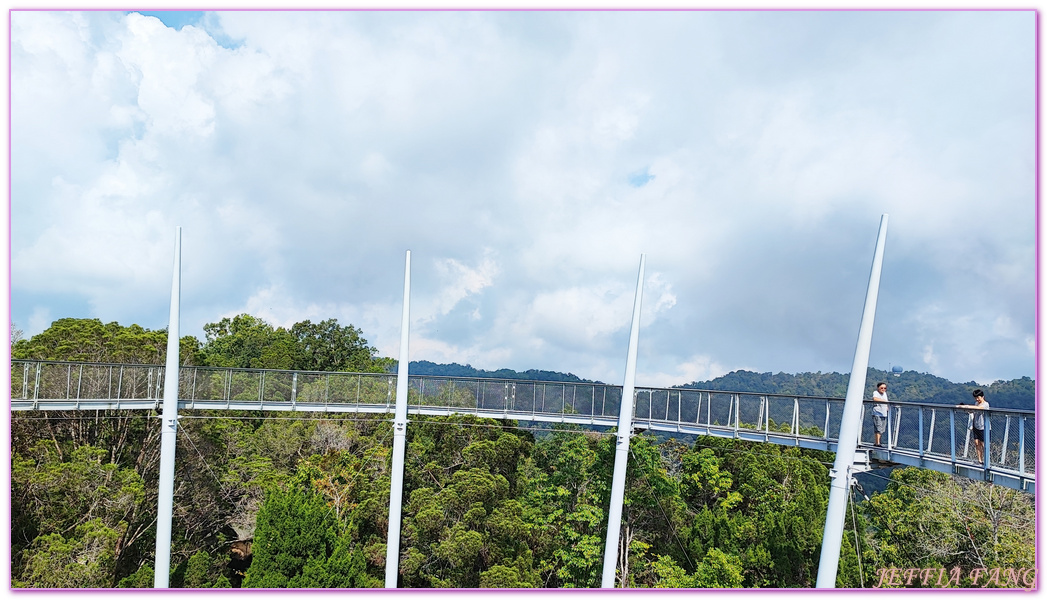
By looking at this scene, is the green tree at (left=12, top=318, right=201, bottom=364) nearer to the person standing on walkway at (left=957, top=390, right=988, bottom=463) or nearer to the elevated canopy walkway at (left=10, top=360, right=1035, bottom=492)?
the elevated canopy walkway at (left=10, top=360, right=1035, bottom=492)

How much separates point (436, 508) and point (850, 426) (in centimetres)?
2244

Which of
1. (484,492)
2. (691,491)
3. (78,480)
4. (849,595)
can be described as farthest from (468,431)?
(849,595)

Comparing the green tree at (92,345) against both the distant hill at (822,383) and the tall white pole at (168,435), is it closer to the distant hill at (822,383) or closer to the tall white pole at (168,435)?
the tall white pole at (168,435)

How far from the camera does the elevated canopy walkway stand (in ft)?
47.2

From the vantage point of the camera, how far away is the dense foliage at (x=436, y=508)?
2681 cm

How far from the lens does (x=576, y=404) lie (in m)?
22.8

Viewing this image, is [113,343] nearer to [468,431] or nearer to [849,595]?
[468,431]

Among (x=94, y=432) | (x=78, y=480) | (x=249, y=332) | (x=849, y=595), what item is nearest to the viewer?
(x=849, y=595)

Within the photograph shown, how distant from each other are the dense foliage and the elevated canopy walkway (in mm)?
3346

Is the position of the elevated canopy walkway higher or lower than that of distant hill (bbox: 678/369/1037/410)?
higher

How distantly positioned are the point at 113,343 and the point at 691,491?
29127 millimetres

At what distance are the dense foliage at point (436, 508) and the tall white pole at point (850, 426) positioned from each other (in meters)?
15.3

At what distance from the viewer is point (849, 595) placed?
13.0 m

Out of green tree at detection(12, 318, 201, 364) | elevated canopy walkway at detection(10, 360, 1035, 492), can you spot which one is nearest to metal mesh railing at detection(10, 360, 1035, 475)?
elevated canopy walkway at detection(10, 360, 1035, 492)
